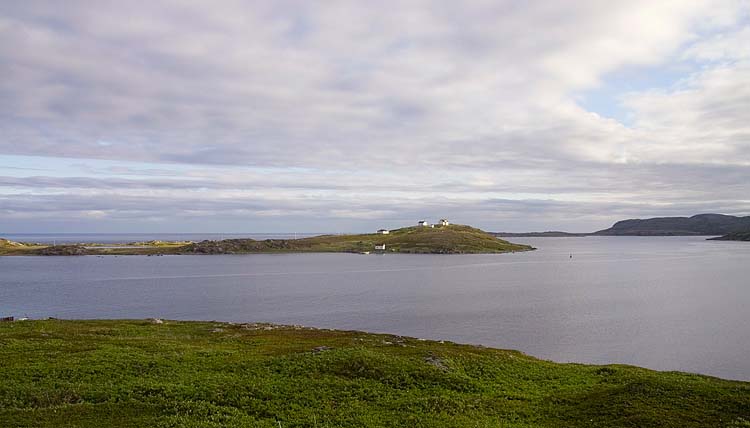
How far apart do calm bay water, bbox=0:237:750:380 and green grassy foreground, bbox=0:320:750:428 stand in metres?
24.7

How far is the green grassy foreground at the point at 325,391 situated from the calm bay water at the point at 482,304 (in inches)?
973

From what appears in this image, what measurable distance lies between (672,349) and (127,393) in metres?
55.4

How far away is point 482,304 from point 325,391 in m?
72.6

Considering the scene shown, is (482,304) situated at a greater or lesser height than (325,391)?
lesser

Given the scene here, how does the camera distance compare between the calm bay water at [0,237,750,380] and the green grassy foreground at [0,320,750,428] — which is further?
the calm bay water at [0,237,750,380]

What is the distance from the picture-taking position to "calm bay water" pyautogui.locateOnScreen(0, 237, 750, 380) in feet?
198

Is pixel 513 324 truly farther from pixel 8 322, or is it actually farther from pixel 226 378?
pixel 8 322

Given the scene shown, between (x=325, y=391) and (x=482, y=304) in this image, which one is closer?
(x=325, y=391)

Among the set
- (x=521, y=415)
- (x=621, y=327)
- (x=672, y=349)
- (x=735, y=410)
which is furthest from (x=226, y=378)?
(x=621, y=327)

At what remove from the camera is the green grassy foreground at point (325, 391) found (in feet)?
74.0

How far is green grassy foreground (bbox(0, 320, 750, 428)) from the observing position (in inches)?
888

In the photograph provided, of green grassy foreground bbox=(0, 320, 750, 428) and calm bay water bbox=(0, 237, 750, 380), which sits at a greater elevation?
green grassy foreground bbox=(0, 320, 750, 428)

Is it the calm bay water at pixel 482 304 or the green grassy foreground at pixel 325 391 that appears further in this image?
the calm bay water at pixel 482 304

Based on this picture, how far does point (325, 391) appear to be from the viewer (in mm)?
26609
